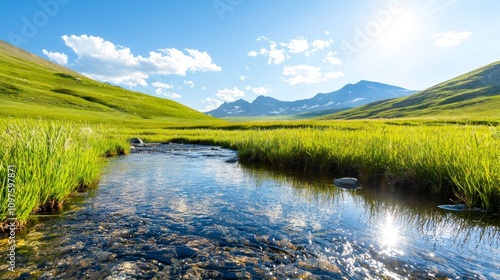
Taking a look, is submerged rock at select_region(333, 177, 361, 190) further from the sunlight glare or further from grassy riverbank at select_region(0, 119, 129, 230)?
grassy riverbank at select_region(0, 119, 129, 230)

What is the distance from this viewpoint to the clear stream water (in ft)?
15.7

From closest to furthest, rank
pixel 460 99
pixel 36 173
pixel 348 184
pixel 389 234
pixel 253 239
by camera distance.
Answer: pixel 253 239 → pixel 389 234 → pixel 36 173 → pixel 348 184 → pixel 460 99

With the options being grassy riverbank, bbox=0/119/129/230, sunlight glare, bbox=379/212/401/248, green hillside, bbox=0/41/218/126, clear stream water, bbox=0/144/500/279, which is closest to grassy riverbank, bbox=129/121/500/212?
clear stream water, bbox=0/144/500/279

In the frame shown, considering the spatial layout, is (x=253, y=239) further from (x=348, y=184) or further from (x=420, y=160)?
(x=420, y=160)

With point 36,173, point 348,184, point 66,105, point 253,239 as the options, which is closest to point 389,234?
point 253,239

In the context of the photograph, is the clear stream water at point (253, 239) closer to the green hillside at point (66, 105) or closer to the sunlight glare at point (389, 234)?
the sunlight glare at point (389, 234)

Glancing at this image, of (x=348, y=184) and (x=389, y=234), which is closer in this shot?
(x=389, y=234)

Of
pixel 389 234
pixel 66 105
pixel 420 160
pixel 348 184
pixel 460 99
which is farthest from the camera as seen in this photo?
pixel 460 99

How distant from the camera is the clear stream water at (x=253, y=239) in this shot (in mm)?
4793

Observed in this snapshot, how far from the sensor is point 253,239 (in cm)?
607

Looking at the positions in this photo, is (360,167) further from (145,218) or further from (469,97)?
(469,97)

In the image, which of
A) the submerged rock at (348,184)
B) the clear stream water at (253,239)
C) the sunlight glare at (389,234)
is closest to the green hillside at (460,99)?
the submerged rock at (348,184)

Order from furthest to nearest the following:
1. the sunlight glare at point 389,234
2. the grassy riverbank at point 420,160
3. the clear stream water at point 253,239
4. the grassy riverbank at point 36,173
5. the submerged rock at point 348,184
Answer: the submerged rock at point 348,184, the grassy riverbank at point 420,160, the sunlight glare at point 389,234, the grassy riverbank at point 36,173, the clear stream water at point 253,239

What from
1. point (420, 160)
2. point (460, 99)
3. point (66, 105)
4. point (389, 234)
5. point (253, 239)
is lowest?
point (389, 234)
